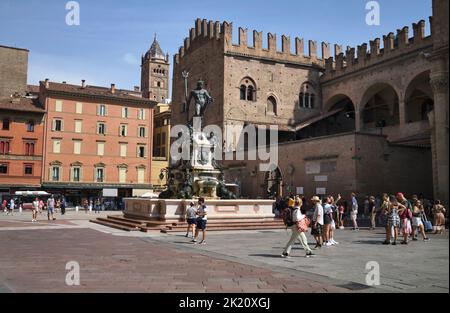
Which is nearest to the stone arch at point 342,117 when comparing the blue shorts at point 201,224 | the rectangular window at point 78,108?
the rectangular window at point 78,108

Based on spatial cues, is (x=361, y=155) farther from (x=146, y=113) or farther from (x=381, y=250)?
(x=146, y=113)

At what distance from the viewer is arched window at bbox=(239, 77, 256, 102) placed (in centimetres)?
4081

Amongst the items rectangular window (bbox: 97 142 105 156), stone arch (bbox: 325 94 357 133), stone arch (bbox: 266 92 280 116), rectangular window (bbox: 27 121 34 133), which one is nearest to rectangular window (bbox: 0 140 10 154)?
rectangular window (bbox: 27 121 34 133)

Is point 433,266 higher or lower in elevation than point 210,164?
lower

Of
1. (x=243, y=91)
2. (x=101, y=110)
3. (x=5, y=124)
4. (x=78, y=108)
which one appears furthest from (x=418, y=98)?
(x=5, y=124)

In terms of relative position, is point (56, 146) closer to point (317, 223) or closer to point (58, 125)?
point (58, 125)

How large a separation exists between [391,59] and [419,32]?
2.92 m

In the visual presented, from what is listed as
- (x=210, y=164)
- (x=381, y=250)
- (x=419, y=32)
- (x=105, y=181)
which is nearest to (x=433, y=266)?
(x=381, y=250)

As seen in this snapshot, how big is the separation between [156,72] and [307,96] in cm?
6160

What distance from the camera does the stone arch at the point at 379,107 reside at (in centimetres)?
3753

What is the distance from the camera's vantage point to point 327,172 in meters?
27.9

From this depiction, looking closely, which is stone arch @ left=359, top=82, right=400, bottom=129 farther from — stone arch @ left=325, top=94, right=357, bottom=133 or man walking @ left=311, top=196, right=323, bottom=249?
man walking @ left=311, top=196, right=323, bottom=249

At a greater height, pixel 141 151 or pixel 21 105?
pixel 21 105

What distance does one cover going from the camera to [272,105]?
42.3m
